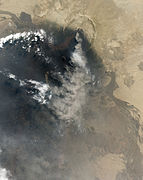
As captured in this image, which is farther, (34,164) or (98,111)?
(98,111)

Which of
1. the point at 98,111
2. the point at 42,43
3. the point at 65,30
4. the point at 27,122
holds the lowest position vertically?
the point at 27,122

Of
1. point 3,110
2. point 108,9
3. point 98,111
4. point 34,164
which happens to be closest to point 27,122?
point 3,110

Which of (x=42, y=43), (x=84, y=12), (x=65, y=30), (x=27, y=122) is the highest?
(x=84, y=12)

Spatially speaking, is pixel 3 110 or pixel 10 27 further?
pixel 10 27

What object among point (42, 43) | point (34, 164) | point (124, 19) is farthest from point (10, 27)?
point (34, 164)

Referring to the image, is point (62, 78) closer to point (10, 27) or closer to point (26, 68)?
point (26, 68)

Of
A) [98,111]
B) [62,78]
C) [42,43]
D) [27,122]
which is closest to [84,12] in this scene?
[42,43]

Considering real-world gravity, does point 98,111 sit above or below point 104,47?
below

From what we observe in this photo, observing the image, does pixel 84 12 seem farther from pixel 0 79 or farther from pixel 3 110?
pixel 3 110

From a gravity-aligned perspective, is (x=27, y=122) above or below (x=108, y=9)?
below
